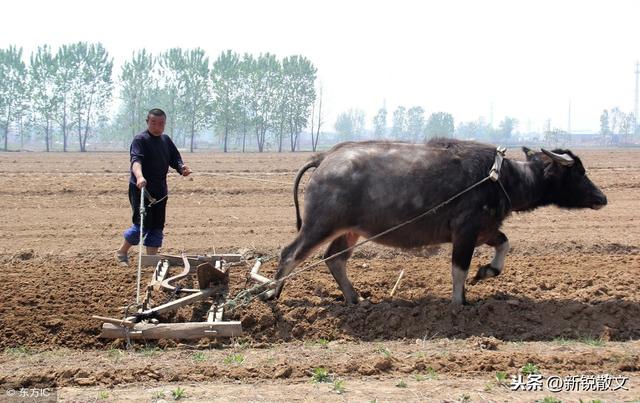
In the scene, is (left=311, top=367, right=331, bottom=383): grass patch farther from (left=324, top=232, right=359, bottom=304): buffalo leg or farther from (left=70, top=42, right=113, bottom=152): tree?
(left=70, top=42, right=113, bottom=152): tree

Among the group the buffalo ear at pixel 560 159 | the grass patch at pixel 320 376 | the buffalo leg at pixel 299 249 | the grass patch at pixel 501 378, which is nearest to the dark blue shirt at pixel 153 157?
the buffalo leg at pixel 299 249

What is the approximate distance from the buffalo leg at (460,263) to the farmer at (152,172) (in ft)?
11.6

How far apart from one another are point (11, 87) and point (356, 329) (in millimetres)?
94246

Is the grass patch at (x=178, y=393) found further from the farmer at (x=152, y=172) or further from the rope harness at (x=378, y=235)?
the farmer at (x=152, y=172)

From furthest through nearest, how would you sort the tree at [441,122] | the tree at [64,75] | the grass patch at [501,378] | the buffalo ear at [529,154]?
the tree at [441,122] → the tree at [64,75] → the buffalo ear at [529,154] → the grass patch at [501,378]

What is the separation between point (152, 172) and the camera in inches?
383

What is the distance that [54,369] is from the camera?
672 cm

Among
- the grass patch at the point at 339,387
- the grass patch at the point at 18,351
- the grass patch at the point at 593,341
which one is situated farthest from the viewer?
the grass patch at the point at 593,341

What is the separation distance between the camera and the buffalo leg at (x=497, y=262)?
29.8 feet

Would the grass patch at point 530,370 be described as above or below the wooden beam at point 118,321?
below

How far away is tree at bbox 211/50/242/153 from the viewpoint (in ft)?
309

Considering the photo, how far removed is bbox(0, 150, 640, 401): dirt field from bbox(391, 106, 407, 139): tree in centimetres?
14173

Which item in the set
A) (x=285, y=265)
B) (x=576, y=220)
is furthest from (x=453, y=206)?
(x=576, y=220)

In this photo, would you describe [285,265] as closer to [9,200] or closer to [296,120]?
[9,200]
